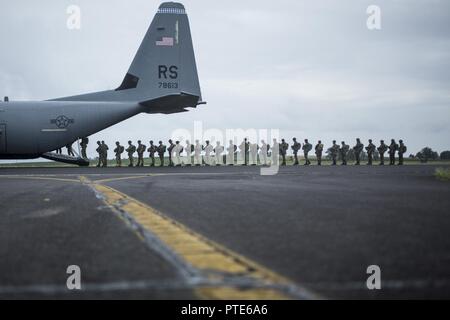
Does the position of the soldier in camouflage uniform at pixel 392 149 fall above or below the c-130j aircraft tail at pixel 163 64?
below

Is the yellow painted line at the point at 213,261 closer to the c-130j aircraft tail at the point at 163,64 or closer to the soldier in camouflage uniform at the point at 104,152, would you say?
the c-130j aircraft tail at the point at 163,64

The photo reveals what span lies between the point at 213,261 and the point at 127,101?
2525cm

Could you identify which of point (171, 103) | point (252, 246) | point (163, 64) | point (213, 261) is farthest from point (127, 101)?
point (213, 261)

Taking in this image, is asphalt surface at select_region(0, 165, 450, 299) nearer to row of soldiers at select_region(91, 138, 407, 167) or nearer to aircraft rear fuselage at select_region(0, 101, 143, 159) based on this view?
aircraft rear fuselage at select_region(0, 101, 143, 159)

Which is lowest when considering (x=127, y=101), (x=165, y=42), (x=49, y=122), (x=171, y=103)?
(x=49, y=122)

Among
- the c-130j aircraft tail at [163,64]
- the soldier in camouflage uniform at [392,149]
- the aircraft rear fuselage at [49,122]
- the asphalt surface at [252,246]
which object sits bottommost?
the asphalt surface at [252,246]

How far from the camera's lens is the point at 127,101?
93.4ft

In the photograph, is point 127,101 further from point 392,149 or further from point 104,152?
point 392,149

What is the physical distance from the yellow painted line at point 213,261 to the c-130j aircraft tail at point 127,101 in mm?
21347

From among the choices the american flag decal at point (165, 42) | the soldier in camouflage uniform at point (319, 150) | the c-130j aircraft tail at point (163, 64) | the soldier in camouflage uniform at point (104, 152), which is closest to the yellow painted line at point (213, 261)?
the c-130j aircraft tail at point (163, 64)

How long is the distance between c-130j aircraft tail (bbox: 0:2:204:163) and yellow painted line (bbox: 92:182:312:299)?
21347mm

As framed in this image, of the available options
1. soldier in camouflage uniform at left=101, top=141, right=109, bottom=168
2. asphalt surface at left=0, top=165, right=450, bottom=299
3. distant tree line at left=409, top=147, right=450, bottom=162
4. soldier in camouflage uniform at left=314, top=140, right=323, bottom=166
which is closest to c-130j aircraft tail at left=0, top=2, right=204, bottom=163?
soldier in camouflage uniform at left=101, top=141, right=109, bottom=168

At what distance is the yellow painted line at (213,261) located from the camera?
124 inches

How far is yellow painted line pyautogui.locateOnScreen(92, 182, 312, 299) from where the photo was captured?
315 cm
